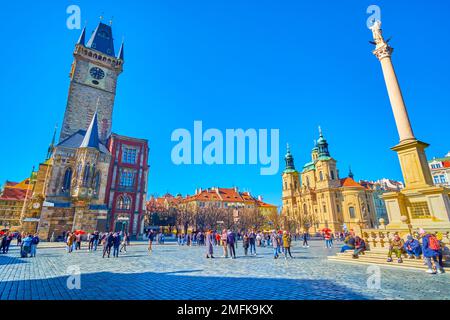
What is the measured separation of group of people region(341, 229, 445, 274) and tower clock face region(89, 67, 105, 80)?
164 ft

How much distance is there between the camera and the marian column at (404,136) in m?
12.8

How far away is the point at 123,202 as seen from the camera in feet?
122

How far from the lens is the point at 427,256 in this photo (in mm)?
8641

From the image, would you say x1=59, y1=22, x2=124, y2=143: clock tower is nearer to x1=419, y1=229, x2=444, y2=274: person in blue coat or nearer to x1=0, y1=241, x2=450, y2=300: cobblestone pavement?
x1=0, y1=241, x2=450, y2=300: cobblestone pavement

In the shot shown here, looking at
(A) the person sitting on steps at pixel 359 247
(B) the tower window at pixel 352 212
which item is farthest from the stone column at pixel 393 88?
(B) the tower window at pixel 352 212

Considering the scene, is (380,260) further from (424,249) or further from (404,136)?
(404,136)

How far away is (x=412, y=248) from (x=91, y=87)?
1998 inches

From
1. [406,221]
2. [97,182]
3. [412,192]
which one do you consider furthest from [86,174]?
[412,192]

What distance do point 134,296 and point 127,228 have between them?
112 ft

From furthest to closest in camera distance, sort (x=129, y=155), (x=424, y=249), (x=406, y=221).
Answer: (x=129, y=155), (x=406, y=221), (x=424, y=249)

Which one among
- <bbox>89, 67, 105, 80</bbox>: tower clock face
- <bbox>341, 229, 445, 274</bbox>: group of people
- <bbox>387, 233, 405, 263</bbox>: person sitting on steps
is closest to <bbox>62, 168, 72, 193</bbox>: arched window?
<bbox>89, 67, 105, 80</bbox>: tower clock face

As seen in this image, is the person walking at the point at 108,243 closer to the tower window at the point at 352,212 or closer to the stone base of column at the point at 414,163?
the stone base of column at the point at 414,163
